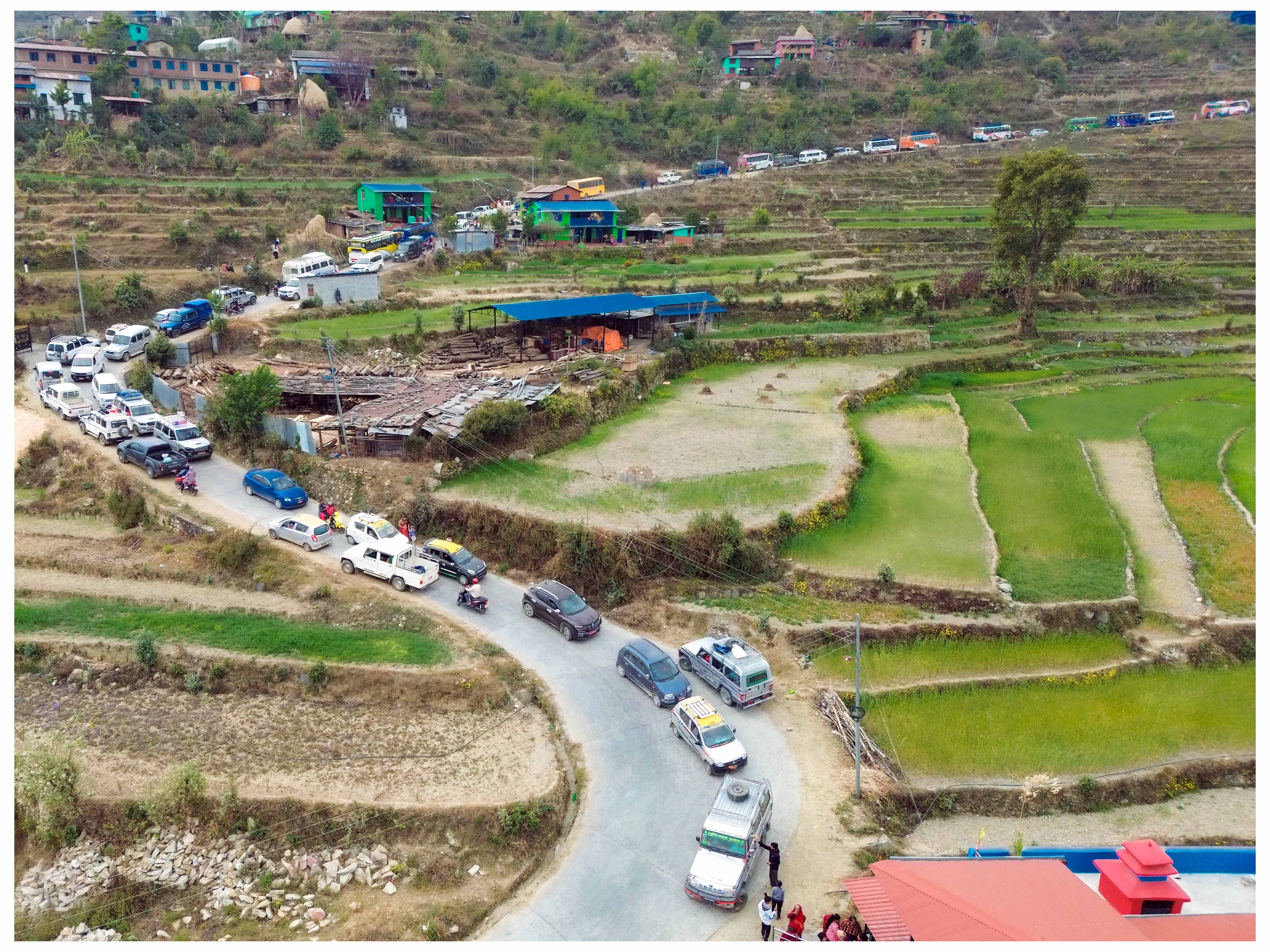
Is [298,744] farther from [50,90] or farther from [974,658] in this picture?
[50,90]

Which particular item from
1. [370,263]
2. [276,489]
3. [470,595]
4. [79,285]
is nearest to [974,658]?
[470,595]

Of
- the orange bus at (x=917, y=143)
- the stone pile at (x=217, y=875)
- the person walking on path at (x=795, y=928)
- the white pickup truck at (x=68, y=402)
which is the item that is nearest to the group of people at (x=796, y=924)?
the person walking on path at (x=795, y=928)

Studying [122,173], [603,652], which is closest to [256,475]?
[603,652]

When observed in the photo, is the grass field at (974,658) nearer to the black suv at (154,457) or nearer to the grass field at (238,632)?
the grass field at (238,632)

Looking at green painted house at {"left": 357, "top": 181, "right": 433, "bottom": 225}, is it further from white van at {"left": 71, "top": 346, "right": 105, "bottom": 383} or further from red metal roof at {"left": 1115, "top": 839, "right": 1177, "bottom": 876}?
red metal roof at {"left": 1115, "top": 839, "right": 1177, "bottom": 876}

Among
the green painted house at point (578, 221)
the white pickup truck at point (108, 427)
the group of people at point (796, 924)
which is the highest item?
the green painted house at point (578, 221)

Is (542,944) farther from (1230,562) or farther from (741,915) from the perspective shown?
(1230,562)
